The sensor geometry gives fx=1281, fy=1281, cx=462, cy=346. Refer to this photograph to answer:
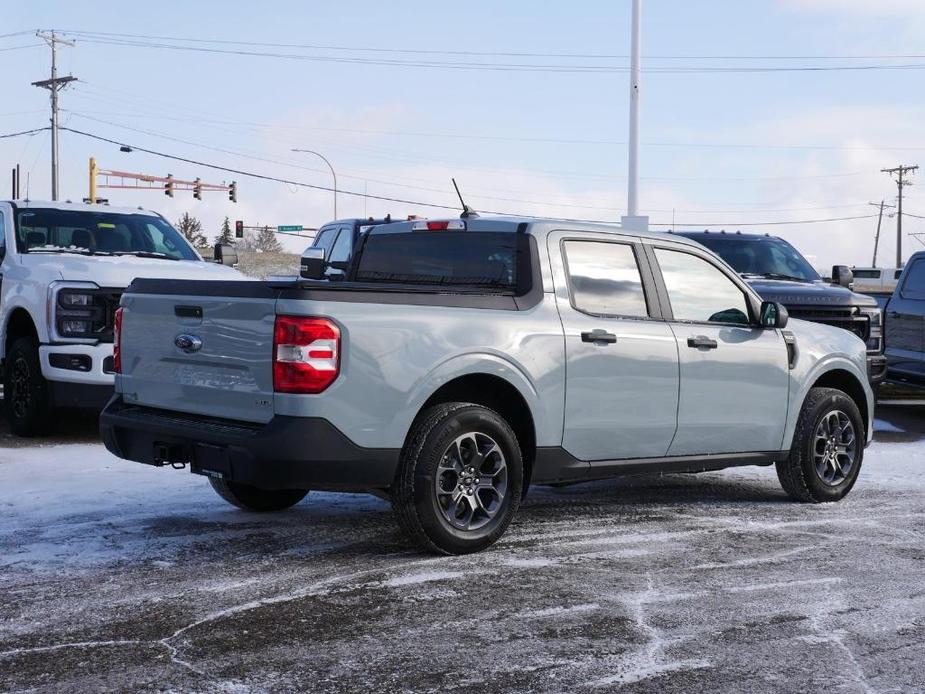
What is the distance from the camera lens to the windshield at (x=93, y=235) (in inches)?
476

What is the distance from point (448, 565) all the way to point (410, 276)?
2.05m

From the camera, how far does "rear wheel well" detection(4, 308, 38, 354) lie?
1142cm

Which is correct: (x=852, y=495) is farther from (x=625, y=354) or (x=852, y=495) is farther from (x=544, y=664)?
(x=544, y=664)

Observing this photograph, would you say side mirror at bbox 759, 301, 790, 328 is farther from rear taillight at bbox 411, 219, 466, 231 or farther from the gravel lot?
rear taillight at bbox 411, 219, 466, 231

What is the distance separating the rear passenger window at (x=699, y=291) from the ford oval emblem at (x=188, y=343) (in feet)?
9.35

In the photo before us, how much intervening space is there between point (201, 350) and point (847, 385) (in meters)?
4.79

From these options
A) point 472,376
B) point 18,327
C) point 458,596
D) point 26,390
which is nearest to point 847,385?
point 472,376

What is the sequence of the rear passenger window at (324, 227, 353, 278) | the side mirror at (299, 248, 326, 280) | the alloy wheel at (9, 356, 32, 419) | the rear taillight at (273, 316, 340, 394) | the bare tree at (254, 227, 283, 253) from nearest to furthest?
1. the rear taillight at (273, 316, 340, 394)
2. the alloy wheel at (9, 356, 32, 419)
3. the side mirror at (299, 248, 326, 280)
4. the rear passenger window at (324, 227, 353, 278)
5. the bare tree at (254, 227, 283, 253)

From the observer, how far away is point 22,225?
39.8 ft

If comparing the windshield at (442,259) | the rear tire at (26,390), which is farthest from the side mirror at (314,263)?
the windshield at (442,259)

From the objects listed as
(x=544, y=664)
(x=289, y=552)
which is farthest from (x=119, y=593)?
(x=544, y=664)

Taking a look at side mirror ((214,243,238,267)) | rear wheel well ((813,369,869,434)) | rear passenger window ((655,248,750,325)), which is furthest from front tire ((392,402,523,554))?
side mirror ((214,243,238,267))

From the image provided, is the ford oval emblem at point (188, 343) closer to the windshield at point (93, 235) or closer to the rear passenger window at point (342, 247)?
the windshield at point (93, 235)

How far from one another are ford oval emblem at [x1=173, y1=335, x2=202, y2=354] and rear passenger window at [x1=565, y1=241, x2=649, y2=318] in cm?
208
